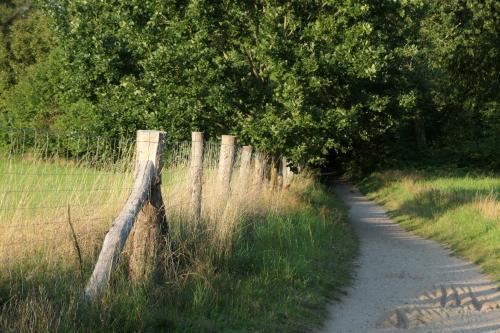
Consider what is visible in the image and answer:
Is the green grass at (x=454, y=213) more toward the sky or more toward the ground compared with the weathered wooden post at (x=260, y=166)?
more toward the ground

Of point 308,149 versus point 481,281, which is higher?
point 308,149

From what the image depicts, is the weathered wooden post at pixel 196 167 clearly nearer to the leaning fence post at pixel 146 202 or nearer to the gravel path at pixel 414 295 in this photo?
the leaning fence post at pixel 146 202

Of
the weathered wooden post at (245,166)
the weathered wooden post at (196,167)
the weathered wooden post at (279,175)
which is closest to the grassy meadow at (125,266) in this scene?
the weathered wooden post at (196,167)

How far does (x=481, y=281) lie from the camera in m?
10.3

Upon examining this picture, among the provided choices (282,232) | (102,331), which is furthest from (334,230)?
(102,331)

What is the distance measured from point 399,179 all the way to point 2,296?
83.5 feet

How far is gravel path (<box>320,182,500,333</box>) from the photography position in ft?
25.1

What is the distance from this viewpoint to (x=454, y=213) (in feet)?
55.5

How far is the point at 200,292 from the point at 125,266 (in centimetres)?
86

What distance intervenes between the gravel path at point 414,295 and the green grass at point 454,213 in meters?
0.48

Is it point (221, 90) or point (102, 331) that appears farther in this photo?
point (221, 90)

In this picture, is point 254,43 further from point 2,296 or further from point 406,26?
point 2,296

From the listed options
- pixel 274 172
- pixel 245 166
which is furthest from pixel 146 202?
pixel 274 172

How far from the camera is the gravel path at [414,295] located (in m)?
7.65
